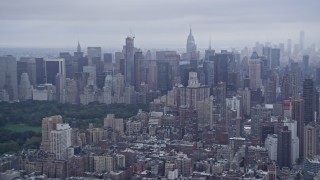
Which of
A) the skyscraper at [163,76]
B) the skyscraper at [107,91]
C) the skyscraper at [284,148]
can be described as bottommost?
the skyscraper at [284,148]

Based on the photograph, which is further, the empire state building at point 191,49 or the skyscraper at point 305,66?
the empire state building at point 191,49

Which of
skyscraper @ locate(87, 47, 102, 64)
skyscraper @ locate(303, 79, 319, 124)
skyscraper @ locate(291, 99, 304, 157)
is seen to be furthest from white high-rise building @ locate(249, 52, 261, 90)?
skyscraper @ locate(87, 47, 102, 64)

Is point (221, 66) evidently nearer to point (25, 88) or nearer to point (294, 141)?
point (25, 88)

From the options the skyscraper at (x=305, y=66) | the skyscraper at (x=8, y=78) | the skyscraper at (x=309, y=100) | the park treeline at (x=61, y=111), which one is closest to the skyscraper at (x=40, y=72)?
the skyscraper at (x=8, y=78)

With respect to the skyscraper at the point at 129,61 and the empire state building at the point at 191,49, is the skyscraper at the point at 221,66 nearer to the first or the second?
the empire state building at the point at 191,49

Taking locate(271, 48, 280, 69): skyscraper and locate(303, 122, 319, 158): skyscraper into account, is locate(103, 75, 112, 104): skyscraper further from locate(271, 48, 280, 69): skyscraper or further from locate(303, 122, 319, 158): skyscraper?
locate(303, 122, 319, 158): skyscraper

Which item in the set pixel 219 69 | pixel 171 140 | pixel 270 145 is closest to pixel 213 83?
pixel 219 69

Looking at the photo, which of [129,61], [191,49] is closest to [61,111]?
[191,49]
